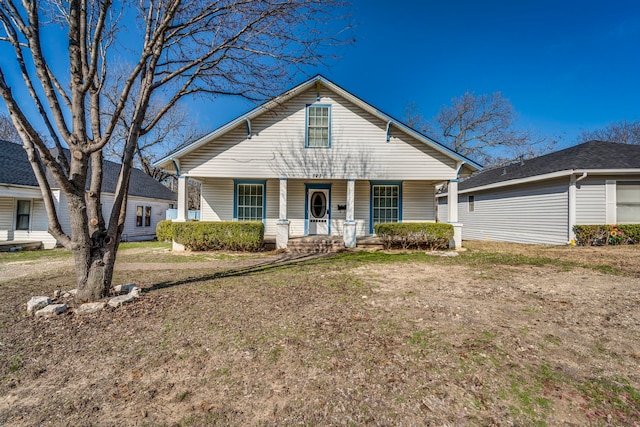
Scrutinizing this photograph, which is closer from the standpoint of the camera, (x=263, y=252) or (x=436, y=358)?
(x=436, y=358)

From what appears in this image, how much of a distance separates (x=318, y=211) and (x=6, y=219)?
14.4m

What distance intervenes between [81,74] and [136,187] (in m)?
16.2

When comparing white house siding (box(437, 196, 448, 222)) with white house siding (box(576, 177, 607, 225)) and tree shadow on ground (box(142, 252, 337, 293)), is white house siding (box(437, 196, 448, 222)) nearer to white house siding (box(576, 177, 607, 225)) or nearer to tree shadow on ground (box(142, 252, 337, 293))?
white house siding (box(576, 177, 607, 225))

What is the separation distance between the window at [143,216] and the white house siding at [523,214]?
20.9m

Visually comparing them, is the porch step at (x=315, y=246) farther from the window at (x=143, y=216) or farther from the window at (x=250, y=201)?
the window at (x=143, y=216)

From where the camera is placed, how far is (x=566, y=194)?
1150cm

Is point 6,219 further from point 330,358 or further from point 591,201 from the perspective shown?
point 591,201

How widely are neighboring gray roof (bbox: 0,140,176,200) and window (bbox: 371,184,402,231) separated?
12566mm

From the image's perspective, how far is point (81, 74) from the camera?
428 centimetres

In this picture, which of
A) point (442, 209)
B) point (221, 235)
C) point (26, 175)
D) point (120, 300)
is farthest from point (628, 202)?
point (26, 175)

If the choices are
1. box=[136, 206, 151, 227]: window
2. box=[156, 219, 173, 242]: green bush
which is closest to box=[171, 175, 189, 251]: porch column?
box=[156, 219, 173, 242]: green bush

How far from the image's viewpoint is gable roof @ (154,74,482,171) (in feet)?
34.9

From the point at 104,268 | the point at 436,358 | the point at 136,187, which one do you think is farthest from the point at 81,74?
the point at 136,187

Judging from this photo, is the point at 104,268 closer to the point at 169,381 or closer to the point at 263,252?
the point at 169,381
